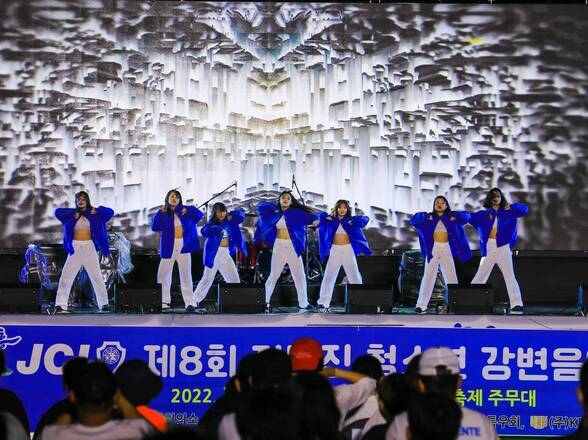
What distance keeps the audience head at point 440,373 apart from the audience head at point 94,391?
1314 mm

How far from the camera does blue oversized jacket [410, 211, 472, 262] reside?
10.8 meters

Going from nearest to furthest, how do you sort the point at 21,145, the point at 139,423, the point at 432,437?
the point at 432,437, the point at 139,423, the point at 21,145

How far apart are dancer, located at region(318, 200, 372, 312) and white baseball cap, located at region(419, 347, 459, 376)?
6.69 meters

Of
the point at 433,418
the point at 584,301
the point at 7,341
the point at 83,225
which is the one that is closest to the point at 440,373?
the point at 433,418

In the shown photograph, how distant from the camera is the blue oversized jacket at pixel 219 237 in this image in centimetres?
1088

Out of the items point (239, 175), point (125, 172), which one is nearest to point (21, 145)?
point (125, 172)

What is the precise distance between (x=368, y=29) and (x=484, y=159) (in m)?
2.28

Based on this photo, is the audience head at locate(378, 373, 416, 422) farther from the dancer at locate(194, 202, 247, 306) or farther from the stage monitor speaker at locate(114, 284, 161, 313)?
the dancer at locate(194, 202, 247, 306)

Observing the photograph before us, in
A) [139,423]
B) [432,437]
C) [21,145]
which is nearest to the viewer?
[432,437]

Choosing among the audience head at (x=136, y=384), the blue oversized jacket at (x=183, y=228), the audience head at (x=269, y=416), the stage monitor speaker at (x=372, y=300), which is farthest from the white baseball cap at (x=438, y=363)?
the blue oversized jacket at (x=183, y=228)

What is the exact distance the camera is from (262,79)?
12.3m

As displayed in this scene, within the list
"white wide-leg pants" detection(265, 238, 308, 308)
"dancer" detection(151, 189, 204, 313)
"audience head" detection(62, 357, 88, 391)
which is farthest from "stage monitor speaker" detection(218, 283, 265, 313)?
"audience head" detection(62, 357, 88, 391)

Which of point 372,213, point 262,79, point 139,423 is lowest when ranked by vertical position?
point 139,423

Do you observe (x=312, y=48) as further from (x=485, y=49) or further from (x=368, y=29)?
(x=485, y=49)
